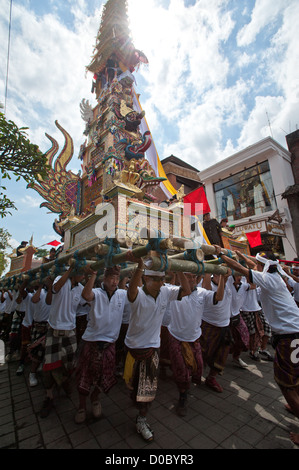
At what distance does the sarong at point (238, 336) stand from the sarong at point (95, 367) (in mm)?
2953

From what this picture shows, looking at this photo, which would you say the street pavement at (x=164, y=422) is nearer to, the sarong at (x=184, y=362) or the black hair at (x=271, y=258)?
the sarong at (x=184, y=362)

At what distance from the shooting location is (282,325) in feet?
9.30

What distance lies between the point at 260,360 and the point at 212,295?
9.29ft

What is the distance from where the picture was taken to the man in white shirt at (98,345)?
2.97 m

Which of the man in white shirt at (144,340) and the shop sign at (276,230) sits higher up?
the shop sign at (276,230)

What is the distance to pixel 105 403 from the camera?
339 centimetres

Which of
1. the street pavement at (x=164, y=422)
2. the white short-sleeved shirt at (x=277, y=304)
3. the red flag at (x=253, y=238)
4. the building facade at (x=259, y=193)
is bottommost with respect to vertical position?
the street pavement at (x=164, y=422)

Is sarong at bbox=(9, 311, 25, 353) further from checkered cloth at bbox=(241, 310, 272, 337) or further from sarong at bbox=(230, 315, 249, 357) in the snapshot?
checkered cloth at bbox=(241, 310, 272, 337)

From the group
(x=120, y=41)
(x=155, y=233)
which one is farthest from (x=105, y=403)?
(x=120, y=41)

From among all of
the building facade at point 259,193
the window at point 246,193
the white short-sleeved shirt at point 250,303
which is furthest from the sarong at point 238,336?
the window at point 246,193

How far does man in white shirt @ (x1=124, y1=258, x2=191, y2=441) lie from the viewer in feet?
8.96

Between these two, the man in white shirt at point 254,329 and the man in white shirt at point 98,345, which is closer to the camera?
the man in white shirt at point 98,345

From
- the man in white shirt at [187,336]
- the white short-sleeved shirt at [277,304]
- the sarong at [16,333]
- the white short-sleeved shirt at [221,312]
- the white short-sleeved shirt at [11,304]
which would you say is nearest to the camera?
the white short-sleeved shirt at [277,304]

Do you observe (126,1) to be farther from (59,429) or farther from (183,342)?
(59,429)
